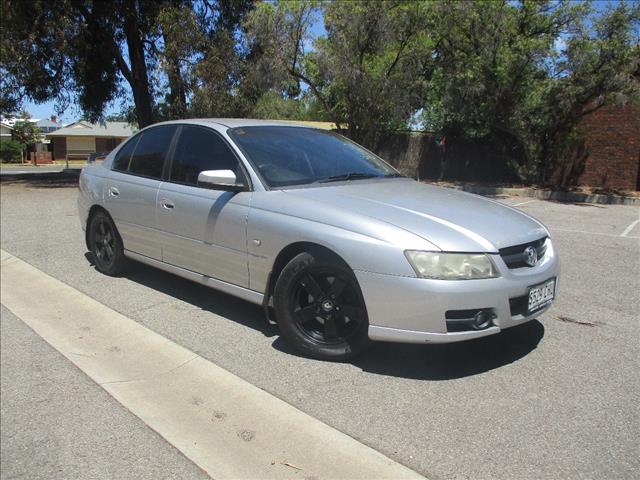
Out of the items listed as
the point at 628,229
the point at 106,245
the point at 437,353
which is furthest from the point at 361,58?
the point at 437,353

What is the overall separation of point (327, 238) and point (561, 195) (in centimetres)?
1450

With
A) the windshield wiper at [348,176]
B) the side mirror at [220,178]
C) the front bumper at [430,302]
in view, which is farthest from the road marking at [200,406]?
the windshield wiper at [348,176]

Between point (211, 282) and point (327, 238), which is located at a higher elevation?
point (327, 238)

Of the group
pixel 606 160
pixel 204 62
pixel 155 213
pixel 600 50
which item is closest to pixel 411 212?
pixel 155 213

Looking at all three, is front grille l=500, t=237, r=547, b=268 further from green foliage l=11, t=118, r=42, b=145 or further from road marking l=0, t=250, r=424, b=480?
green foliage l=11, t=118, r=42, b=145

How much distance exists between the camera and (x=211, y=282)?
15.1 feet

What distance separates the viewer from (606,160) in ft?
58.3

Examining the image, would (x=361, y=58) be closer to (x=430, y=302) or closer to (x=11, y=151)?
(x=430, y=302)

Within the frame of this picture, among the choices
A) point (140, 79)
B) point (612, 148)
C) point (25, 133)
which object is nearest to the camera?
point (612, 148)

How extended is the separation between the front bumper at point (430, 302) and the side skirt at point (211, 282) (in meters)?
1.03

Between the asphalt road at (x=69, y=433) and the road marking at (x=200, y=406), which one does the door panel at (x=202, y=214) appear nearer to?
the road marking at (x=200, y=406)

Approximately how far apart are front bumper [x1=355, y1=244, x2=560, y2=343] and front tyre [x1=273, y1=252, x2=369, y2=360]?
15 centimetres

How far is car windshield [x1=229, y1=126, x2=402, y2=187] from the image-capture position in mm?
4438

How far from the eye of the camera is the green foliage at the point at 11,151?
49.0 meters
